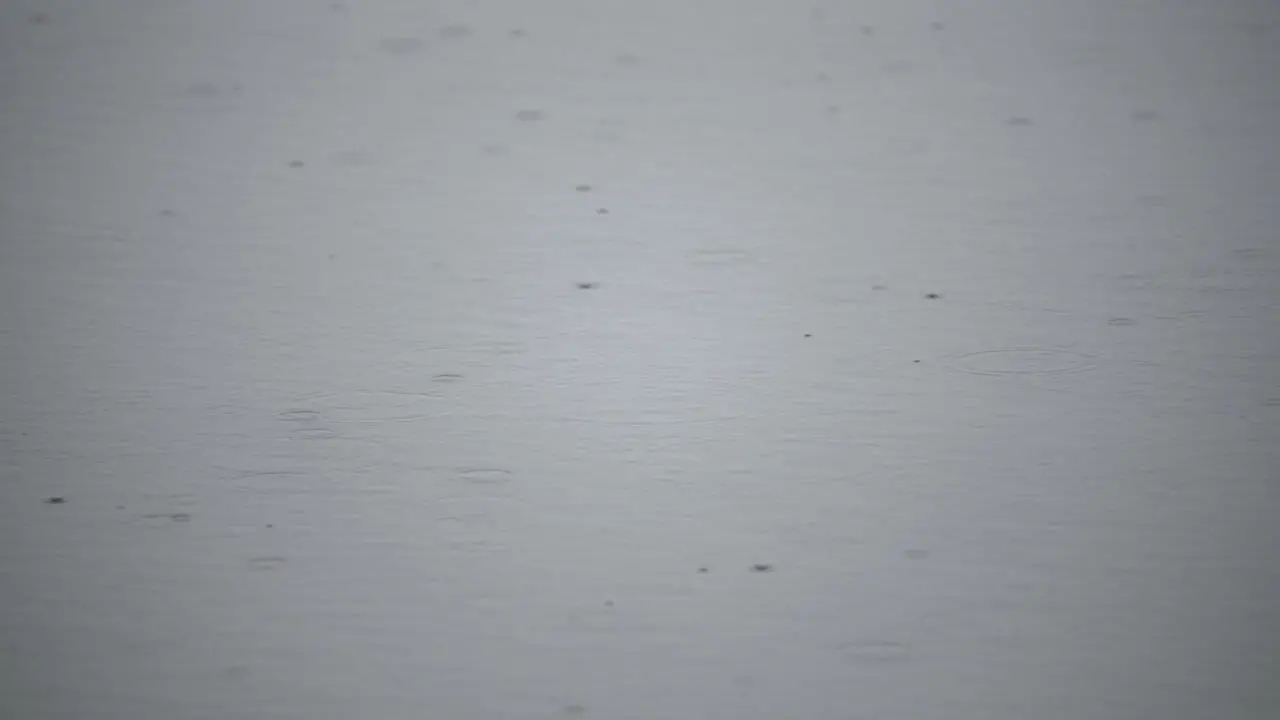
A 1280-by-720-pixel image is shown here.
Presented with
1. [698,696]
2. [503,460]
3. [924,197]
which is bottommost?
[698,696]

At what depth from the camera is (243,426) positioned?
1128mm

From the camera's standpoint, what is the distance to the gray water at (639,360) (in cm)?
112

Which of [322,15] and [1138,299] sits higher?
[322,15]

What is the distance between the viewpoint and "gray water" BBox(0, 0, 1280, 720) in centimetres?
112

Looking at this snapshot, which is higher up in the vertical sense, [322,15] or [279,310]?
[322,15]

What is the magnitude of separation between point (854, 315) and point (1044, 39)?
1.37 feet

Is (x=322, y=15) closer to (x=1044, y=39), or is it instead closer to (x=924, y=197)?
(x=924, y=197)

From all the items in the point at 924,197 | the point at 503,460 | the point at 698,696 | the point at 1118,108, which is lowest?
the point at 698,696

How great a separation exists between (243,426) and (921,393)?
2.65ft

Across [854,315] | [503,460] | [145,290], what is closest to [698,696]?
[503,460]

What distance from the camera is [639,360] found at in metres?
1.14

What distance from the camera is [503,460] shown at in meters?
1.13

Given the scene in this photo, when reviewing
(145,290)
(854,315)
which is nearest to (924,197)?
(854,315)

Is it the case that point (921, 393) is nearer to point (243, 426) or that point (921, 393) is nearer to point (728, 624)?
point (728, 624)
